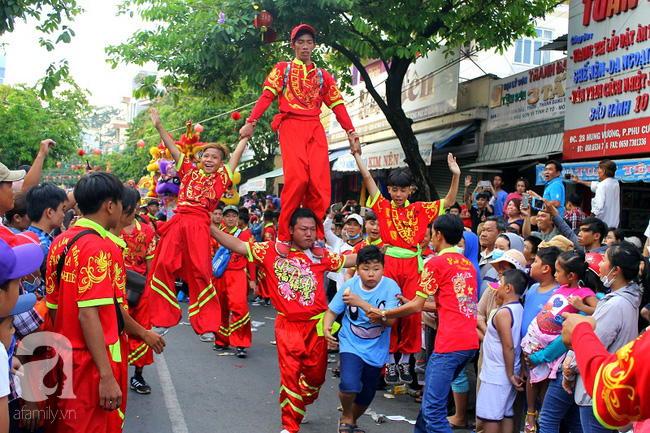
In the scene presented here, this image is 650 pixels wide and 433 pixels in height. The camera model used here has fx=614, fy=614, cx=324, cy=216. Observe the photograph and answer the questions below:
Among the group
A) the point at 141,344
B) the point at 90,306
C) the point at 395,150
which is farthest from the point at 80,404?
the point at 395,150

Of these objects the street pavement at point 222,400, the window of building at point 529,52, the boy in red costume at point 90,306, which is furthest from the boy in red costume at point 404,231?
the window of building at point 529,52

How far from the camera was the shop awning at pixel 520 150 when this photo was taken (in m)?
12.0

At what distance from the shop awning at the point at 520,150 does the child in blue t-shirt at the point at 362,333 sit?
26.3ft

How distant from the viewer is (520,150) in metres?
12.9

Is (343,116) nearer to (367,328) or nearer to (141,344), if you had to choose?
(367,328)

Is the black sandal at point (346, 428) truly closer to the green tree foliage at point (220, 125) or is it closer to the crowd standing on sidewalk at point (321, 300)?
the crowd standing on sidewalk at point (321, 300)

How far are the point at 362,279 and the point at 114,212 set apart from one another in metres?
2.26

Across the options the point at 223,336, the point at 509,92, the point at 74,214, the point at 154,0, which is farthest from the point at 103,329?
the point at 509,92

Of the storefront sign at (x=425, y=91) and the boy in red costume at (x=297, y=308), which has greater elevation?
the storefront sign at (x=425, y=91)

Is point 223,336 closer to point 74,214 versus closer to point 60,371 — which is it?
point 74,214

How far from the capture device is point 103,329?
10.4 ft

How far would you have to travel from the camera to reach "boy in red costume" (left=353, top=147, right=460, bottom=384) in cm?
585

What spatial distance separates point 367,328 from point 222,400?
6.28ft

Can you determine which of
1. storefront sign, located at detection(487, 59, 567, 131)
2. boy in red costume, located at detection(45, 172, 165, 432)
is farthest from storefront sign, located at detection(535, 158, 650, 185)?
boy in red costume, located at detection(45, 172, 165, 432)
